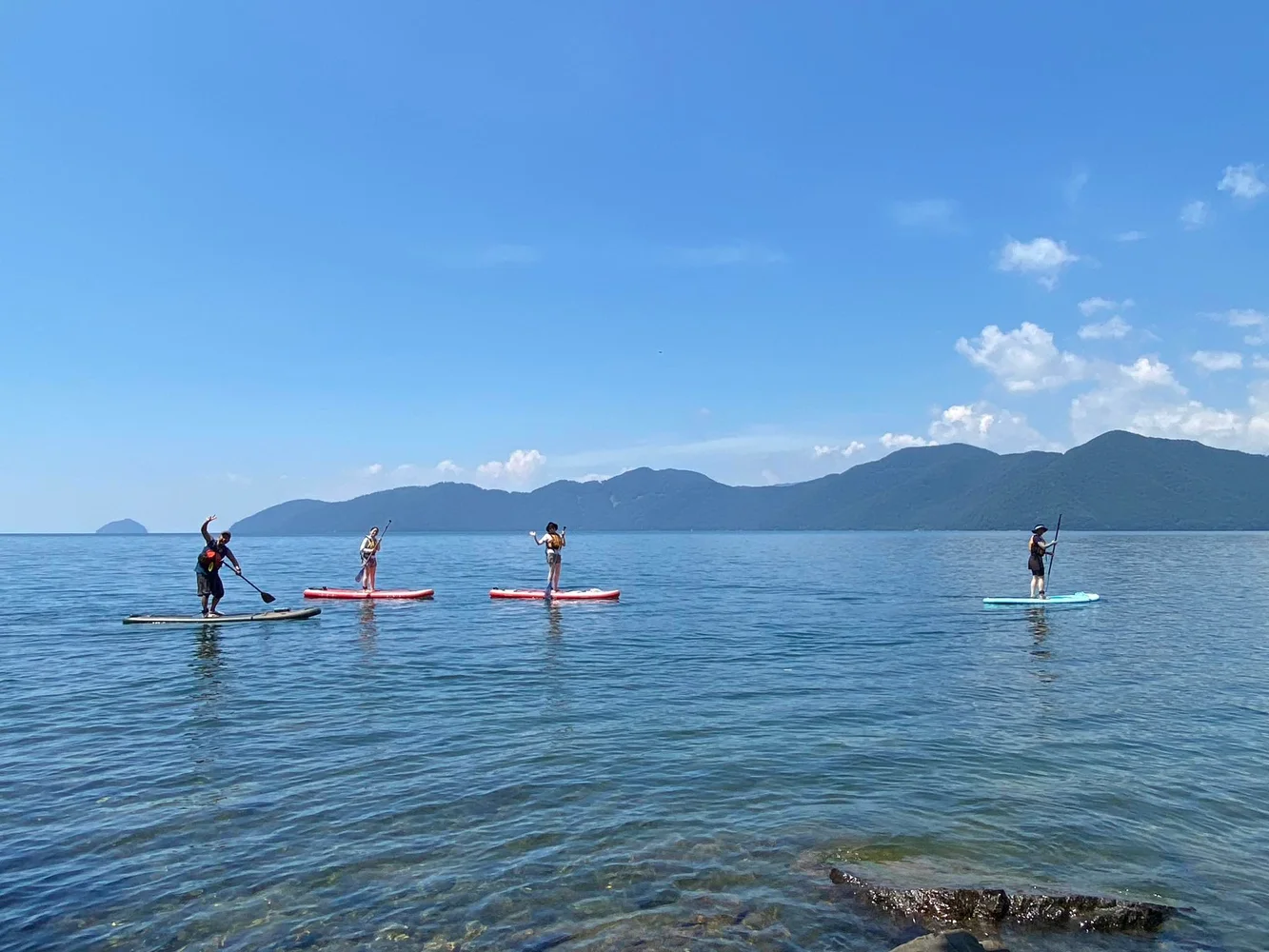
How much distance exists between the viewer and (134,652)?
24422mm

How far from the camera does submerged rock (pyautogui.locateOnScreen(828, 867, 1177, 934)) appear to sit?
795cm

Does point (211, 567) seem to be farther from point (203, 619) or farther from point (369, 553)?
point (369, 553)

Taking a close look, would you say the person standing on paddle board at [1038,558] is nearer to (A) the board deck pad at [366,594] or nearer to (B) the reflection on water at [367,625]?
(B) the reflection on water at [367,625]

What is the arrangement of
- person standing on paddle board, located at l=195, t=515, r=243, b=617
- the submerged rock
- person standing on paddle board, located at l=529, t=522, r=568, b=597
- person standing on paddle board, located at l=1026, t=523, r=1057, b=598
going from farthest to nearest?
1. person standing on paddle board, located at l=529, t=522, r=568, b=597
2. person standing on paddle board, located at l=1026, t=523, r=1057, b=598
3. person standing on paddle board, located at l=195, t=515, r=243, b=617
4. the submerged rock

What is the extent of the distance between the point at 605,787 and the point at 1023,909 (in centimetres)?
579

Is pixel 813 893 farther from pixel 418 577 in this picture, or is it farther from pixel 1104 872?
pixel 418 577

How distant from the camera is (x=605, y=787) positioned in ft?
38.8

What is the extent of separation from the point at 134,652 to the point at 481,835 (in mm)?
19778

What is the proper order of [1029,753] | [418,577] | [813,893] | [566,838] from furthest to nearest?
[418,577]
[1029,753]
[566,838]
[813,893]

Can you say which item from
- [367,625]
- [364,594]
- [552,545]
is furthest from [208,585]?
[552,545]

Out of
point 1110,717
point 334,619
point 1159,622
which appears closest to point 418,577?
point 334,619

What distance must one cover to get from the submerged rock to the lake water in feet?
0.80

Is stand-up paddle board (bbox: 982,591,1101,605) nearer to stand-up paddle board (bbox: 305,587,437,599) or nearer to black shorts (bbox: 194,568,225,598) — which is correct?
stand-up paddle board (bbox: 305,587,437,599)

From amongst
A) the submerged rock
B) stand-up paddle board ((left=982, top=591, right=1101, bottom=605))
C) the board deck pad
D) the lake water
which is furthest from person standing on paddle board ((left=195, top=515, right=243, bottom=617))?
stand-up paddle board ((left=982, top=591, right=1101, bottom=605))
